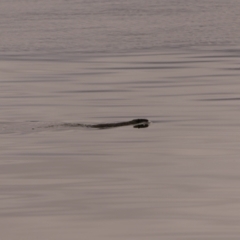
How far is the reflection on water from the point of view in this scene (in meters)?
10.8

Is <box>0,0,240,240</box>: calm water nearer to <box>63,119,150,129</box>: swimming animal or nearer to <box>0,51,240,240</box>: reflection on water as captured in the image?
<box>0,51,240,240</box>: reflection on water

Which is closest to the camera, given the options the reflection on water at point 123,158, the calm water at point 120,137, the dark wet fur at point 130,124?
the reflection on water at point 123,158

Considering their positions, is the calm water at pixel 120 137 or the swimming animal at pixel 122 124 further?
the swimming animal at pixel 122 124

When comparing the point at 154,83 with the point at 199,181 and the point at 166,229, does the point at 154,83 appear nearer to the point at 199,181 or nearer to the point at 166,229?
the point at 199,181

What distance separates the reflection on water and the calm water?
0.05 ft

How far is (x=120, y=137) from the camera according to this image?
16484mm

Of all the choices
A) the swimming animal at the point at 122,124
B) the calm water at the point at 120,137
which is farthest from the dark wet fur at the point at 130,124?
the calm water at the point at 120,137

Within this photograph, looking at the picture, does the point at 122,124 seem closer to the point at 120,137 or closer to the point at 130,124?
the point at 130,124

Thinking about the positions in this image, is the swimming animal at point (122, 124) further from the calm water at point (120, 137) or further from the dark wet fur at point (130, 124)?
the calm water at point (120, 137)

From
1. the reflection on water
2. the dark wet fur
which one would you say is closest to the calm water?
the reflection on water

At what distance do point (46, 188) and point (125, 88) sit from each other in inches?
446

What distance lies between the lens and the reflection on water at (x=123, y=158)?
1077 cm

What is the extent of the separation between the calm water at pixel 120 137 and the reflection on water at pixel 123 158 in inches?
0.6

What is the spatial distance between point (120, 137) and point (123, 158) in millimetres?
1966
